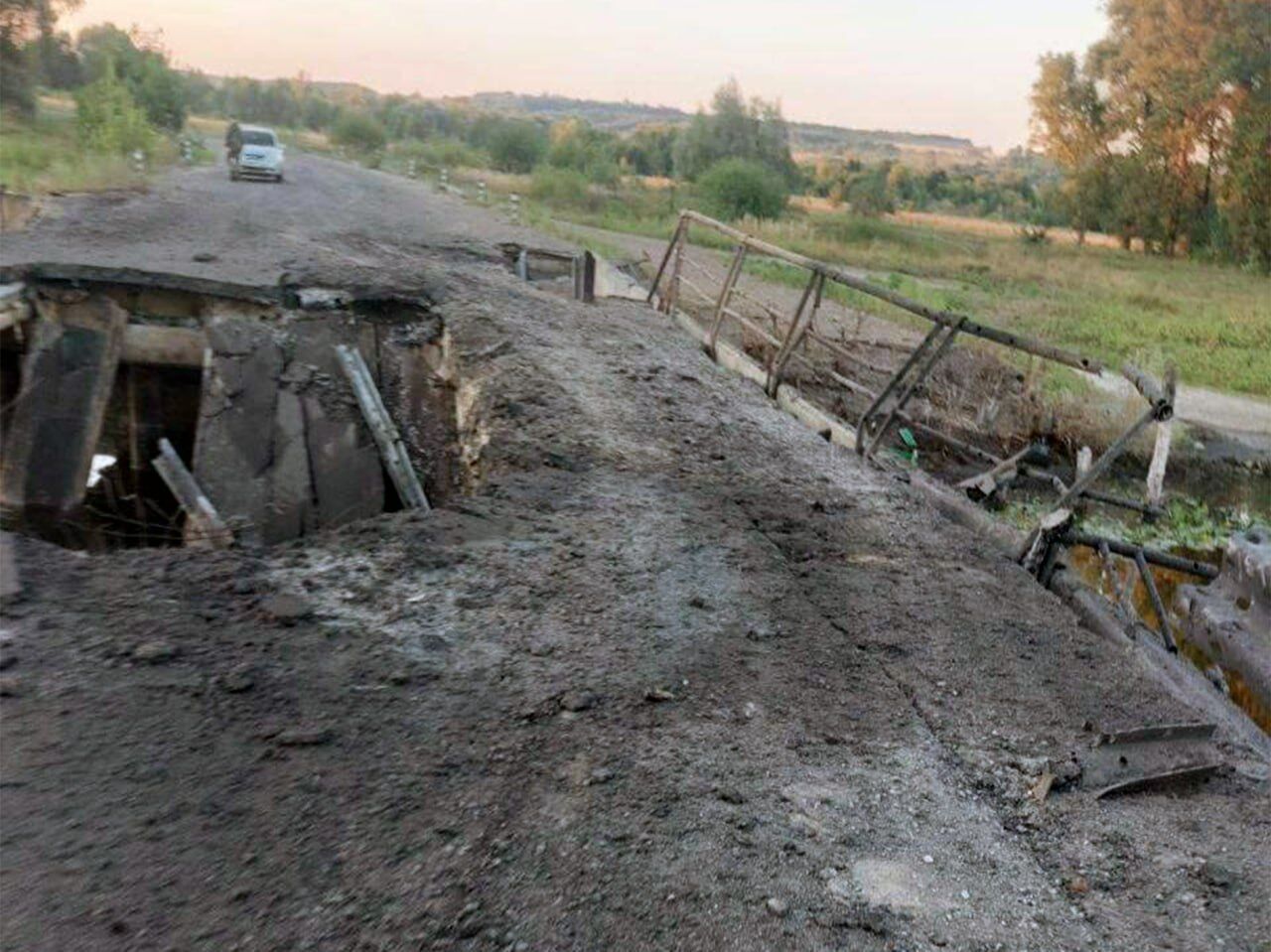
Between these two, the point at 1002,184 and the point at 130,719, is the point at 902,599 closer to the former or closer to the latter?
the point at 130,719

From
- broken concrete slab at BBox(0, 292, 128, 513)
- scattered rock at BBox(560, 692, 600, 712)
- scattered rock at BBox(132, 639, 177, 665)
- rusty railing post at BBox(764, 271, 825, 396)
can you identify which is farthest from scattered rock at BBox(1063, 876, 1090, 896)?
broken concrete slab at BBox(0, 292, 128, 513)

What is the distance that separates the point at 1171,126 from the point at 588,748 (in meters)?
47.6

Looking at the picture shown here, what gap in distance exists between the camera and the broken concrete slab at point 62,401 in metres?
6.98

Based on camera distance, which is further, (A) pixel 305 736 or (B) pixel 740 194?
(B) pixel 740 194

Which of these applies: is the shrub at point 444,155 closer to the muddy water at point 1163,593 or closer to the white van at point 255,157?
the white van at point 255,157

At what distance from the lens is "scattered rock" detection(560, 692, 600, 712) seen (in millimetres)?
3346

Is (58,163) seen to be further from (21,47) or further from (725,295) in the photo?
(21,47)

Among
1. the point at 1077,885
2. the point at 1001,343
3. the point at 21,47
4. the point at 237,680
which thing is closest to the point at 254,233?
the point at 1001,343

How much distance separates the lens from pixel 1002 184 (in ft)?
357

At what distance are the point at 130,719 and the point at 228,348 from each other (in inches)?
208

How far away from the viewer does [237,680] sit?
328cm

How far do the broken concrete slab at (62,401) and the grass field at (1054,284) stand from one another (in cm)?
1244

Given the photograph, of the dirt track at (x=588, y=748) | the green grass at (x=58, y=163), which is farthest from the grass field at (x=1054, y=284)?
the green grass at (x=58, y=163)

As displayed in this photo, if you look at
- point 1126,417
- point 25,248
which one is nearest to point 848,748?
point 25,248
